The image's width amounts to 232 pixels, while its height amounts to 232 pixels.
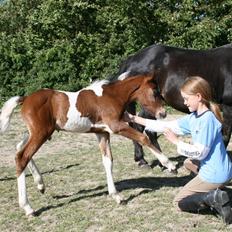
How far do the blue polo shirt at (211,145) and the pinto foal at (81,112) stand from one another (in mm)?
431

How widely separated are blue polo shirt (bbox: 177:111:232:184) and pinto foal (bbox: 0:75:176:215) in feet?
1.42

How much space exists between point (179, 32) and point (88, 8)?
3.69 meters

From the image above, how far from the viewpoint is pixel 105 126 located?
4957 mm

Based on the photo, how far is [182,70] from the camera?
271 inches

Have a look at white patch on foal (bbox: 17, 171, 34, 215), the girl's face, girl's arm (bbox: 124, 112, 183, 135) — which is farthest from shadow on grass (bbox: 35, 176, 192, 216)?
the girl's face

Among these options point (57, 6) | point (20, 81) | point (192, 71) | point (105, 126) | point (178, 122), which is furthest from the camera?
point (57, 6)

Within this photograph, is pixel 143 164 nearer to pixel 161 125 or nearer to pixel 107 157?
pixel 107 157

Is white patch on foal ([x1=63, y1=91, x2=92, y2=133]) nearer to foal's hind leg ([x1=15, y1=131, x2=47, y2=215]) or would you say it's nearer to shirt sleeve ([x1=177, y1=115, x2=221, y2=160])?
foal's hind leg ([x1=15, y1=131, x2=47, y2=215])

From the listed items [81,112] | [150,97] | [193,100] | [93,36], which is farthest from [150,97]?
[93,36]

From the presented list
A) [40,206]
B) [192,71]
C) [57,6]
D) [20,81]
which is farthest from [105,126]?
[57,6]

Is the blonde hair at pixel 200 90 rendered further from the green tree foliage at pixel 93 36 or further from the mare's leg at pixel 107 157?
the green tree foliage at pixel 93 36

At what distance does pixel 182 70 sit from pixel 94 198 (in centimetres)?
257

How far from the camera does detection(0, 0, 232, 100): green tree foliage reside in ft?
51.1

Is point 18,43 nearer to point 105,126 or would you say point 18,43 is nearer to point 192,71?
point 192,71
